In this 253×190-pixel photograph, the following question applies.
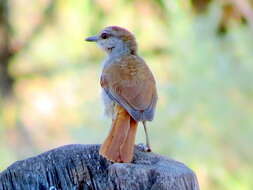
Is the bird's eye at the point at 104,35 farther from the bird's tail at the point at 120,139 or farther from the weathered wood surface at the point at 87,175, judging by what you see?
the weathered wood surface at the point at 87,175

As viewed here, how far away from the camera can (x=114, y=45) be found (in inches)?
257

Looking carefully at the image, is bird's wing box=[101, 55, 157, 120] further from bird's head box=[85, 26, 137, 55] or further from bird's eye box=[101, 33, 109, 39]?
bird's eye box=[101, 33, 109, 39]

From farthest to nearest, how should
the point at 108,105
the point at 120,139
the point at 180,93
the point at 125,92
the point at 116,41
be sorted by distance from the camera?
1. the point at 180,93
2. the point at 116,41
3. the point at 108,105
4. the point at 125,92
5. the point at 120,139

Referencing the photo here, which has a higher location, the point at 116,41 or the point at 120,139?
the point at 116,41

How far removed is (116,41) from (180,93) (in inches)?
171

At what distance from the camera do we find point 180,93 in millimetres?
10805

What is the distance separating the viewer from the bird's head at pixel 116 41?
6.50 metres

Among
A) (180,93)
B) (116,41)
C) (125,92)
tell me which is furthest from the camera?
(180,93)

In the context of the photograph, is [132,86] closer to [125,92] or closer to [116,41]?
[125,92]

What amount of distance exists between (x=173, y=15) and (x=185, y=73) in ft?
2.91

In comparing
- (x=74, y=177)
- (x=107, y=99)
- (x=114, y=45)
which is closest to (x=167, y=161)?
(x=74, y=177)

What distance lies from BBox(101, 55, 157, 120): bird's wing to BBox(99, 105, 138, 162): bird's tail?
0.06 metres

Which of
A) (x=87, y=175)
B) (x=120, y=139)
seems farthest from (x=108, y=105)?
(x=87, y=175)

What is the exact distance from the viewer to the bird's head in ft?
21.3
